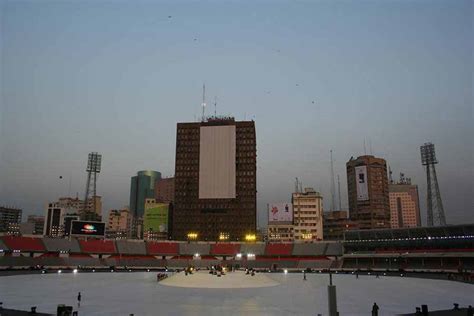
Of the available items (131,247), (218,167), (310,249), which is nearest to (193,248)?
(131,247)

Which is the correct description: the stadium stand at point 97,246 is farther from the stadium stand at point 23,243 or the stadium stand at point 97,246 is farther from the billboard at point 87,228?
the stadium stand at point 23,243

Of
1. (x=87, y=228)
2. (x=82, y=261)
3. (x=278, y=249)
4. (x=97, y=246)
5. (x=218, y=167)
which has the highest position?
(x=218, y=167)

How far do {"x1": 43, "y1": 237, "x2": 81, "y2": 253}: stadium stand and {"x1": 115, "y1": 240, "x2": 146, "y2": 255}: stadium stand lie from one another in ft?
40.7

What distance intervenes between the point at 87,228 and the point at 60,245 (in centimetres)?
857

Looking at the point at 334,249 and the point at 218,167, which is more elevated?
the point at 218,167

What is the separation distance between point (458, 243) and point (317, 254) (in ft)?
137

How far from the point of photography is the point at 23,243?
354ft

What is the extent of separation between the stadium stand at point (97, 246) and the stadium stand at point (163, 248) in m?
11.5

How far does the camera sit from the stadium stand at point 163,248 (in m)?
126

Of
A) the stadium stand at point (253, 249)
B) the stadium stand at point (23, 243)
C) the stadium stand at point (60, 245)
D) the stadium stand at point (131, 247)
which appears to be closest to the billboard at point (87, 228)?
the stadium stand at point (60, 245)

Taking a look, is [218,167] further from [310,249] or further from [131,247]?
[131,247]

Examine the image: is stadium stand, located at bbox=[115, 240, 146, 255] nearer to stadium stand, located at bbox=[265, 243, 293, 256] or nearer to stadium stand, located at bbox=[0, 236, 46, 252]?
stadium stand, located at bbox=[0, 236, 46, 252]

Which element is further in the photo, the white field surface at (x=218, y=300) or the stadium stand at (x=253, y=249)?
the stadium stand at (x=253, y=249)

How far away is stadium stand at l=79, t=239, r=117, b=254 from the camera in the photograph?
117 m
